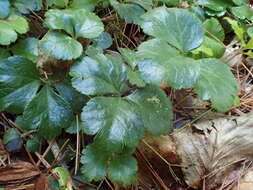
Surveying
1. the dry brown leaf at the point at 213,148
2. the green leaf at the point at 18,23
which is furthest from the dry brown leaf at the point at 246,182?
the green leaf at the point at 18,23

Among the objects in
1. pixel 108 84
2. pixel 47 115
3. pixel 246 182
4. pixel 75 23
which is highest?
pixel 75 23

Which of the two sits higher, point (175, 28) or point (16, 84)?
point (175, 28)

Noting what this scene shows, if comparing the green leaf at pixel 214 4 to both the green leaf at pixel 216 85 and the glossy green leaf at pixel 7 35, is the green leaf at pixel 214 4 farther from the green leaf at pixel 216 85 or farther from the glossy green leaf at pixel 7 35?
the glossy green leaf at pixel 7 35

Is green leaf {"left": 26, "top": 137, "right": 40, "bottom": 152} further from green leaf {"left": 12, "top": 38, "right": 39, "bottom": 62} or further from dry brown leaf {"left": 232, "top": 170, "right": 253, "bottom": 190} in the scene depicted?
dry brown leaf {"left": 232, "top": 170, "right": 253, "bottom": 190}

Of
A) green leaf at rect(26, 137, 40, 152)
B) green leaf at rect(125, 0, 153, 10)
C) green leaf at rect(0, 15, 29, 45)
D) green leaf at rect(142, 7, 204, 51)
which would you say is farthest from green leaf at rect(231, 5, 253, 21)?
green leaf at rect(26, 137, 40, 152)

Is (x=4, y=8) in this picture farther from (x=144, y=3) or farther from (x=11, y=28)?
(x=144, y=3)

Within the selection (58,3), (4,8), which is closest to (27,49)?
(4,8)
